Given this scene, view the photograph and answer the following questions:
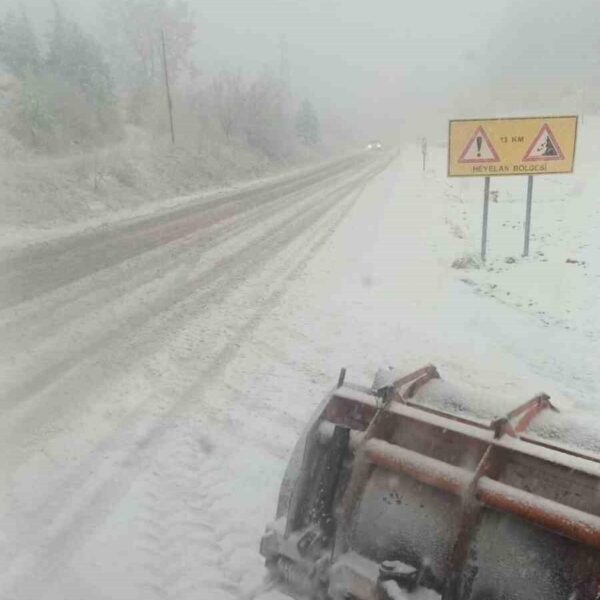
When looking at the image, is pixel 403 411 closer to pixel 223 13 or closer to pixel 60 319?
pixel 60 319

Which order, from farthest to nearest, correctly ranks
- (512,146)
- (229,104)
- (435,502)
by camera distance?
(229,104) < (512,146) < (435,502)

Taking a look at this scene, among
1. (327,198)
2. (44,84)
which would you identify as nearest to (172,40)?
(44,84)

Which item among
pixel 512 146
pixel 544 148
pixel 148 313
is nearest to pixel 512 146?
pixel 512 146

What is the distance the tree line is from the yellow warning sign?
17.7 m

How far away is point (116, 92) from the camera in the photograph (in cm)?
4394

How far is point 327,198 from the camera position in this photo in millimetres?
21562

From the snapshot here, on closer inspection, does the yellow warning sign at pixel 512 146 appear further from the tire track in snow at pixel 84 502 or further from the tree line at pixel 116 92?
the tree line at pixel 116 92

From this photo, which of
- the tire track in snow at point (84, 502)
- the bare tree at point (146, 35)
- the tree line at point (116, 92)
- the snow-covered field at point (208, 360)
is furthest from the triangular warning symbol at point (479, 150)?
the bare tree at point (146, 35)

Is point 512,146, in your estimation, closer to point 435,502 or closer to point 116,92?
point 435,502

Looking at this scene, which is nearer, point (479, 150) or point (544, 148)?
point (544, 148)

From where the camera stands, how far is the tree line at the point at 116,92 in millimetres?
25016

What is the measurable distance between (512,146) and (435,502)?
392 inches

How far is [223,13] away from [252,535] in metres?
204

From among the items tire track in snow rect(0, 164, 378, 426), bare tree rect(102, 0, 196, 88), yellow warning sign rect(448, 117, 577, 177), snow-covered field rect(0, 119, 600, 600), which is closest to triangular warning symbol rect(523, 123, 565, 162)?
yellow warning sign rect(448, 117, 577, 177)
